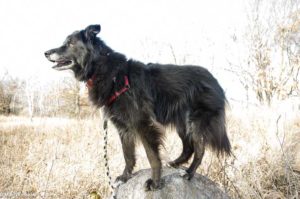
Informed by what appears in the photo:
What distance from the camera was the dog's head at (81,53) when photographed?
150 inches

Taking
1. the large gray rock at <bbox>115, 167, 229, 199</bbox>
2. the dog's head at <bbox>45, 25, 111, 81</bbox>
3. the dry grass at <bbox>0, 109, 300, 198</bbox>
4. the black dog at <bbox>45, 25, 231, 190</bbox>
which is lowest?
the dry grass at <bbox>0, 109, 300, 198</bbox>

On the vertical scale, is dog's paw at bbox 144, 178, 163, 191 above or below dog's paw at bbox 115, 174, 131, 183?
above

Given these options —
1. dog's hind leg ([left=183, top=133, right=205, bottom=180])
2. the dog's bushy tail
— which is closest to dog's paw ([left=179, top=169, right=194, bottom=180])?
dog's hind leg ([left=183, top=133, right=205, bottom=180])

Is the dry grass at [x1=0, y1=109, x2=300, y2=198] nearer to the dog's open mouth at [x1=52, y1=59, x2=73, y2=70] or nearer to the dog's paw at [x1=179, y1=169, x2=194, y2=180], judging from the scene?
the dog's paw at [x1=179, y1=169, x2=194, y2=180]

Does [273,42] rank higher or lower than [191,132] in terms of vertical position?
higher

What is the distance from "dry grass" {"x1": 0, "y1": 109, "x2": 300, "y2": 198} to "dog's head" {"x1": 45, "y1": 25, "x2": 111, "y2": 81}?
83 cm

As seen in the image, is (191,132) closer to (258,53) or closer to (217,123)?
(217,123)

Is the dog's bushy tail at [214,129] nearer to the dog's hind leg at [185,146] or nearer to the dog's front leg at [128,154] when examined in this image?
the dog's hind leg at [185,146]

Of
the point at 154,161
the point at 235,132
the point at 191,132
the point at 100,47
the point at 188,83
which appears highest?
the point at 100,47

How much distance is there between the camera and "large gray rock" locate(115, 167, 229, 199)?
135 inches

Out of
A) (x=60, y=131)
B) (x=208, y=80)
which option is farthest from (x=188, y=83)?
(x=60, y=131)

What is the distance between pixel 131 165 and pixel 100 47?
1.41 m

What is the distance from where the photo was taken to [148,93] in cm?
373

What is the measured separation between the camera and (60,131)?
9289 mm
